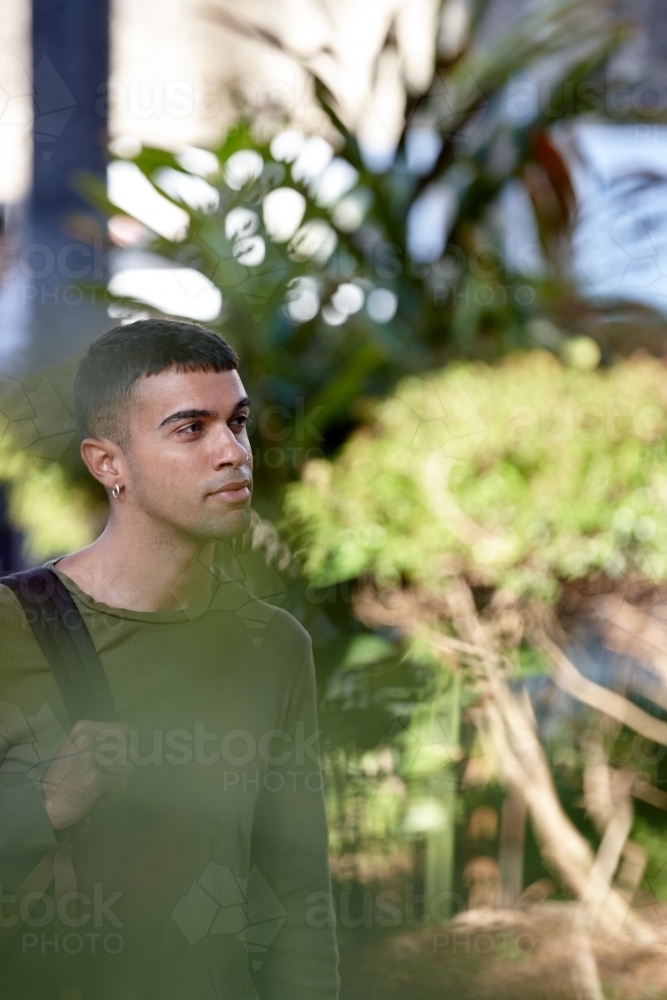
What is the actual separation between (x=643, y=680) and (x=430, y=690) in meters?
0.38

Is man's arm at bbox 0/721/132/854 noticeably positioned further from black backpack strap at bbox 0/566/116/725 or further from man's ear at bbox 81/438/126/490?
man's ear at bbox 81/438/126/490

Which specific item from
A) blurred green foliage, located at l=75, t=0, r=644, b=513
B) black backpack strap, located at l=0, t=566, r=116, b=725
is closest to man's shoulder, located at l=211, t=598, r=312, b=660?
black backpack strap, located at l=0, t=566, r=116, b=725

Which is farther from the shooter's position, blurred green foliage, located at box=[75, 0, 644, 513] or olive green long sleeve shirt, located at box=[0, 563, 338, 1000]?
blurred green foliage, located at box=[75, 0, 644, 513]

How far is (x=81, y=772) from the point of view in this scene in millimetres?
649

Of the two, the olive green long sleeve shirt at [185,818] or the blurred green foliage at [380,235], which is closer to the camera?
the olive green long sleeve shirt at [185,818]

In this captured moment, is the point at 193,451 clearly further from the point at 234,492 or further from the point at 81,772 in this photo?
the point at 81,772

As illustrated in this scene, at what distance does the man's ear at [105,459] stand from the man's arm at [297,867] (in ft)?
0.63

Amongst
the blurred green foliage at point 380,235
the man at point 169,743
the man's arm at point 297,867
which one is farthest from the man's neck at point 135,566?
the blurred green foliage at point 380,235

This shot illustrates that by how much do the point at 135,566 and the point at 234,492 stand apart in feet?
0.30

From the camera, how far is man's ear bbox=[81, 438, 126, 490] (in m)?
0.69

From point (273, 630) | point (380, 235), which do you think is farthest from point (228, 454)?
point (380, 235)

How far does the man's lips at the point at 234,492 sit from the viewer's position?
2.14ft

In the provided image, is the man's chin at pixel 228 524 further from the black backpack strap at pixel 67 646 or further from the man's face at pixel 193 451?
the black backpack strap at pixel 67 646

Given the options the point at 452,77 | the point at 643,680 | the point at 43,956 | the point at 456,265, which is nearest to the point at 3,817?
the point at 43,956
